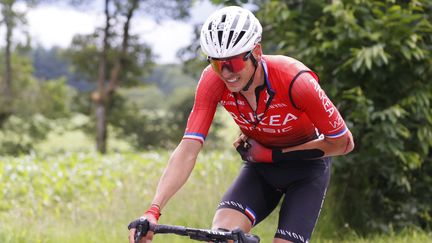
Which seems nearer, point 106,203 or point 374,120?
point 374,120

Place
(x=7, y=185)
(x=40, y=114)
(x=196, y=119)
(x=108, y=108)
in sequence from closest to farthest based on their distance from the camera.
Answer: (x=196, y=119) < (x=7, y=185) < (x=108, y=108) < (x=40, y=114)

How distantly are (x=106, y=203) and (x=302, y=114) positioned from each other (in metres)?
7.28

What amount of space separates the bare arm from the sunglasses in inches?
22.6

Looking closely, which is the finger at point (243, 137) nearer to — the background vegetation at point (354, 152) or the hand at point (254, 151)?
the hand at point (254, 151)

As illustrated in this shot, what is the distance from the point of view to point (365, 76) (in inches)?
295

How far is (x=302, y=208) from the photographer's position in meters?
4.05

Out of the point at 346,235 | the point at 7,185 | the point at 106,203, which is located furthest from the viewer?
the point at 7,185

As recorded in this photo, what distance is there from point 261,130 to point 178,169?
2.31ft

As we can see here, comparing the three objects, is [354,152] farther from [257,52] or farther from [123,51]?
[123,51]

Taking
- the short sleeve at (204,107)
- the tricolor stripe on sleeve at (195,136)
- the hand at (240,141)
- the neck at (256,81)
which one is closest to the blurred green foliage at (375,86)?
the hand at (240,141)

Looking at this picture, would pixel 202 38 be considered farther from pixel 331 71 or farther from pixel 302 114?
Result: pixel 331 71

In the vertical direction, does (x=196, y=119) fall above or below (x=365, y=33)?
above

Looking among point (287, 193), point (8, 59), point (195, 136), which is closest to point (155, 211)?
point (195, 136)

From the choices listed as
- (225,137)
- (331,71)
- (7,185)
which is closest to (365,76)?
(331,71)
